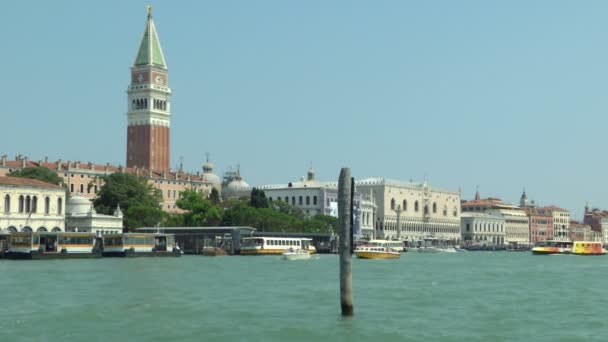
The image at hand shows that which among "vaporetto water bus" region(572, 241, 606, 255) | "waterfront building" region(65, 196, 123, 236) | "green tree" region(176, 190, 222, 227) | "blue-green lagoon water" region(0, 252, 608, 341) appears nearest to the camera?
"blue-green lagoon water" region(0, 252, 608, 341)

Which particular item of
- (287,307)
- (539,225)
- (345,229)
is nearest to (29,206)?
(287,307)

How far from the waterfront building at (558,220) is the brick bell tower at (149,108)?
73118mm

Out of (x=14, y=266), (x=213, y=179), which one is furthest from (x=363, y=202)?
(x=14, y=266)

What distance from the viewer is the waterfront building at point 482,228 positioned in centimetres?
13975

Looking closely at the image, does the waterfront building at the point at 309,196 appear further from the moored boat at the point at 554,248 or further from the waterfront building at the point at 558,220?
the waterfront building at the point at 558,220

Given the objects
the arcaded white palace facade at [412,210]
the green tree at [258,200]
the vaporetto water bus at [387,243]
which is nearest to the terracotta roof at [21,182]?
the green tree at [258,200]

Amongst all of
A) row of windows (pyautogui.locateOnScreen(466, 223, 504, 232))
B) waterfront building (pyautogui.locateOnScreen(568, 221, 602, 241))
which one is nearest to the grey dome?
row of windows (pyautogui.locateOnScreen(466, 223, 504, 232))

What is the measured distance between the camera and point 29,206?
228ft

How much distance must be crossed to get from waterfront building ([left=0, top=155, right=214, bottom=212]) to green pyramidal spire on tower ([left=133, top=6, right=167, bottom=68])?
452 inches

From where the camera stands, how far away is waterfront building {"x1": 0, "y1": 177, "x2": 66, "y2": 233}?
2675 inches

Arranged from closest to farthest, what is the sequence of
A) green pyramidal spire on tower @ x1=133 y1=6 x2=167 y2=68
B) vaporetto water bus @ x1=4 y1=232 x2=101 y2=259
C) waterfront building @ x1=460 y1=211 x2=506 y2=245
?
vaporetto water bus @ x1=4 y1=232 x2=101 y2=259 → green pyramidal spire on tower @ x1=133 y1=6 x2=167 y2=68 → waterfront building @ x1=460 y1=211 x2=506 y2=245

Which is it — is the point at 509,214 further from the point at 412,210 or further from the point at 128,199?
the point at 128,199

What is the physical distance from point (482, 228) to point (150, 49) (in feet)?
189

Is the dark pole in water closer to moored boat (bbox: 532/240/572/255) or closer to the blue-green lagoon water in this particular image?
the blue-green lagoon water
